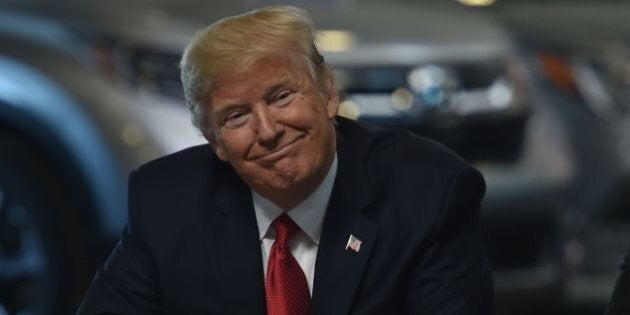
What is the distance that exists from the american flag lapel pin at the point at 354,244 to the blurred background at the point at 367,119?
2.09 metres

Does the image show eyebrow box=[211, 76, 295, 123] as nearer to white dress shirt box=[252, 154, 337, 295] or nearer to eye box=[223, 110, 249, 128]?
eye box=[223, 110, 249, 128]

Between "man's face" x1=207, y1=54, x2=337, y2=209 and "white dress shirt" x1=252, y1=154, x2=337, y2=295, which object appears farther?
"white dress shirt" x1=252, y1=154, x2=337, y2=295

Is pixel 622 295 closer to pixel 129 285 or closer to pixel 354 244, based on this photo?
pixel 354 244

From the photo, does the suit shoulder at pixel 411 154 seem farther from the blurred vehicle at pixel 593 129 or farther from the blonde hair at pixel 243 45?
the blurred vehicle at pixel 593 129

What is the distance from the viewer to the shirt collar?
4.14 meters

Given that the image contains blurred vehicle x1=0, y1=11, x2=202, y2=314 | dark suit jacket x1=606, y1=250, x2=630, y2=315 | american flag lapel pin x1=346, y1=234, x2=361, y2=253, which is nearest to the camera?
dark suit jacket x1=606, y1=250, x2=630, y2=315

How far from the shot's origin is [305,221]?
4148 millimetres

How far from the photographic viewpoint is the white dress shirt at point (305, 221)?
13.6 feet

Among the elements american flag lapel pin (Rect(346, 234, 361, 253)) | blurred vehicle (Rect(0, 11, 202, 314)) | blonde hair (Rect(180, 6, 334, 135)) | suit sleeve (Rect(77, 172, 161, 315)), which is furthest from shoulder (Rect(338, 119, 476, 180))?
blurred vehicle (Rect(0, 11, 202, 314))

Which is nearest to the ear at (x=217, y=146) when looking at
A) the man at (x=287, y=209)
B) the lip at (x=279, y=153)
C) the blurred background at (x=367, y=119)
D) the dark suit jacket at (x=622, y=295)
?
the man at (x=287, y=209)

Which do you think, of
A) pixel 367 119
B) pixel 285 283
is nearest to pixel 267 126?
pixel 285 283

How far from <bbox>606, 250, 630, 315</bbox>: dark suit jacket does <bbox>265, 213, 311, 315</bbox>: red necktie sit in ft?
1.94

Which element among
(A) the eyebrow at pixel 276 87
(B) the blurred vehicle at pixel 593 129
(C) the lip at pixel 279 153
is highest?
(A) the eyebrow at pixel 276 87

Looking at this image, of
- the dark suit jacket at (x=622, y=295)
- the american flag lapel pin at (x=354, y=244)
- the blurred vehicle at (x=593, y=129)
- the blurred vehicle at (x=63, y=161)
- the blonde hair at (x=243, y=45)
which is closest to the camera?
the blonde hair at (x=243, y=45)
